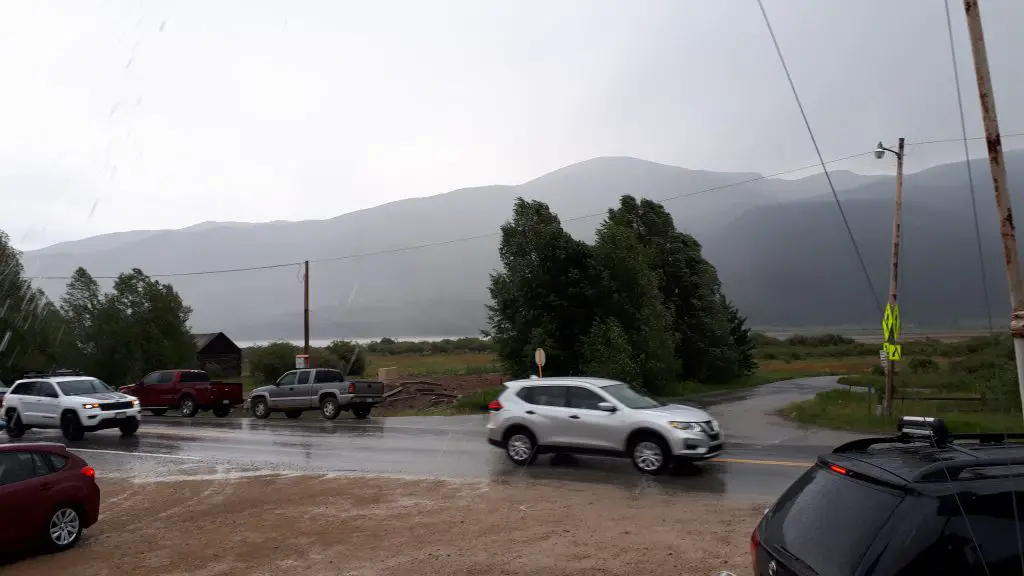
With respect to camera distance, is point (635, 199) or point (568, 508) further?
point (635, 199)

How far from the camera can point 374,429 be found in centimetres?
2412

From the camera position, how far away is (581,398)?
14.4 meters

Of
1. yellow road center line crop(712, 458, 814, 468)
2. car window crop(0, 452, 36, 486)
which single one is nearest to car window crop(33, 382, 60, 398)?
car window crop(0, 452, 36, 486)

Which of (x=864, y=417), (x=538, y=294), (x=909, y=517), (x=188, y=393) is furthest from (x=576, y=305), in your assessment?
(x=909, y=517)

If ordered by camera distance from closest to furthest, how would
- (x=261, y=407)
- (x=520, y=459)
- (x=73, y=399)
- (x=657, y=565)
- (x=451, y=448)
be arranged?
(x=657, y=565) → (x=520, y=459) → (x=451, y=448) → (x=73, y=399) → (x=261, y=407)

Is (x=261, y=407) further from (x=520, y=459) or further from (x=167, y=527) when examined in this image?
(x=167, y=527)

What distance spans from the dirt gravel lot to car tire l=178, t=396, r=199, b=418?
778 inches

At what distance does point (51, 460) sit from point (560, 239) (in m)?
28.5

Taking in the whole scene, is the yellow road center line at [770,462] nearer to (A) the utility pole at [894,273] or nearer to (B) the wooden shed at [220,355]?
(A) the utility pole at [894,273]

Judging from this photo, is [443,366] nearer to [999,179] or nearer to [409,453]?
[409,453]

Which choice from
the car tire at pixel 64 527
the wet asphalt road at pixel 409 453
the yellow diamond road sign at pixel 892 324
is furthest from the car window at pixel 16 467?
the yellow diamond road sign at pixel 892 324

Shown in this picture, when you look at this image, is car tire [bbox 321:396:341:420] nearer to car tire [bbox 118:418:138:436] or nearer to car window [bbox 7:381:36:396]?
car tire [bbox 118:418:138:436]

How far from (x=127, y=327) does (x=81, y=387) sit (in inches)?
1292

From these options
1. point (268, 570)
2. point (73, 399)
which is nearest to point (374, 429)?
point (73, 399)
